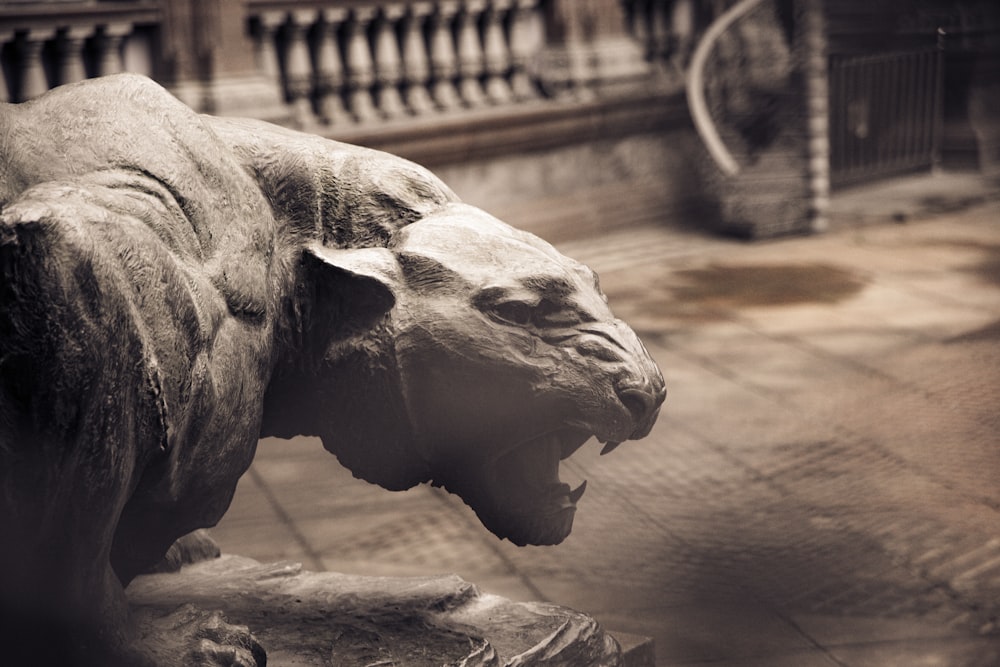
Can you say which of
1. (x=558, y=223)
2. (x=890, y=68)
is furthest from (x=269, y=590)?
(x=890, y=68)

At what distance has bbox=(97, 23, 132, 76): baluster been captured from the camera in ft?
20.8

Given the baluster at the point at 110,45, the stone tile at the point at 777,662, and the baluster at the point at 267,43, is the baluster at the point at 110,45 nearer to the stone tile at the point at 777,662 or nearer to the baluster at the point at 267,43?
the baluster at the point at 267,43

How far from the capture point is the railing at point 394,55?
704 cm

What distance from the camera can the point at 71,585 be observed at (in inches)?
76.3

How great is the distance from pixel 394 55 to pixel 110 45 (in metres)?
1.65

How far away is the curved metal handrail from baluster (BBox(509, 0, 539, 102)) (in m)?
0.97

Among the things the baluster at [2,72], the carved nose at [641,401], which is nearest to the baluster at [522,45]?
the baluster at [2,72]

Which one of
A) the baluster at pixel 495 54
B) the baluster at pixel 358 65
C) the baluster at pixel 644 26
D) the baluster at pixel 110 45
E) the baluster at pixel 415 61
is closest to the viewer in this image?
the baluster at pixel 110 45

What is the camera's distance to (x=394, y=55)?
7449 millimetres

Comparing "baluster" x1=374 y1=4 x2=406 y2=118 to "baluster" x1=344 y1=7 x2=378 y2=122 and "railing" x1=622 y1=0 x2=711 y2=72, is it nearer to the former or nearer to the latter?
"baluster" x1=344 y1=7 x2=378 y2=122

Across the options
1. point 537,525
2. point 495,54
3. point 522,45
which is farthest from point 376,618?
point 522,45

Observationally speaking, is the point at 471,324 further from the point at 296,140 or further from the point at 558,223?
the point at 558,223

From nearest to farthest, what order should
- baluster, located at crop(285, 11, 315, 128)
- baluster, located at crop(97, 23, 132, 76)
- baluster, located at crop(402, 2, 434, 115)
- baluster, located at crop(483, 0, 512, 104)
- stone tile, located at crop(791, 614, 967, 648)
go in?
1. stone tile, located at crop(791, 614, 967, 648)
2. baluster, located at crop(97, 23, 132, 76)
3. baluster, located at crop(285, 11, 315, 128)
4. baluster, located at crop(402, 2, 434, 115)
5. baluster, located at crop(483, 0, 512, 104)

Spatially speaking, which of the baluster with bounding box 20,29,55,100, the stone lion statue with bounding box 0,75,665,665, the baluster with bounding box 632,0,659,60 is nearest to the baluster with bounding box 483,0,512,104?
the baluster with bounding box 632,0,659,60
